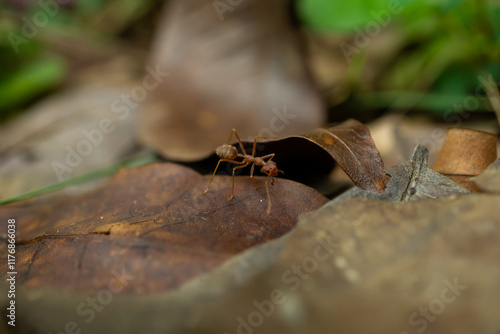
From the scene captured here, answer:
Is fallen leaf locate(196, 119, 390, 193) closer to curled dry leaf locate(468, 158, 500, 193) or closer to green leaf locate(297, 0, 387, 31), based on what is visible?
curled dry leaf locate(468, 158, 500, 193)

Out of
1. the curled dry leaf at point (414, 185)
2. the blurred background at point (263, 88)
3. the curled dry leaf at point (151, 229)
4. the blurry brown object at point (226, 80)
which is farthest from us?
the blurry brown object at point (226, 80)

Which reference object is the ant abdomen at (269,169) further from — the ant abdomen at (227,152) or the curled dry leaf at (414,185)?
the curled dry leaf at (414,185)

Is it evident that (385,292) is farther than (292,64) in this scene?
No

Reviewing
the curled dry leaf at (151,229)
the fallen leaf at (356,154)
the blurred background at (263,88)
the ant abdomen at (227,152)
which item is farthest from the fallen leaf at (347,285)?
the blurred background at (263,88)

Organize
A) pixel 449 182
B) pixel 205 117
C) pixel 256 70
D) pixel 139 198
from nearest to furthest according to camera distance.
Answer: pixel 449 182 → pixel 139 198 → pixel 205 117 → pixel 256 70

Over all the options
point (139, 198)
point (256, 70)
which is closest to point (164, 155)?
point (139, 198)

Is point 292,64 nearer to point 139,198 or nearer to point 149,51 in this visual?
point 139,198

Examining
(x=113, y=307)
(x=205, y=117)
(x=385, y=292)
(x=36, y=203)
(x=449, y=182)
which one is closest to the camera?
(x=385, y=292)
